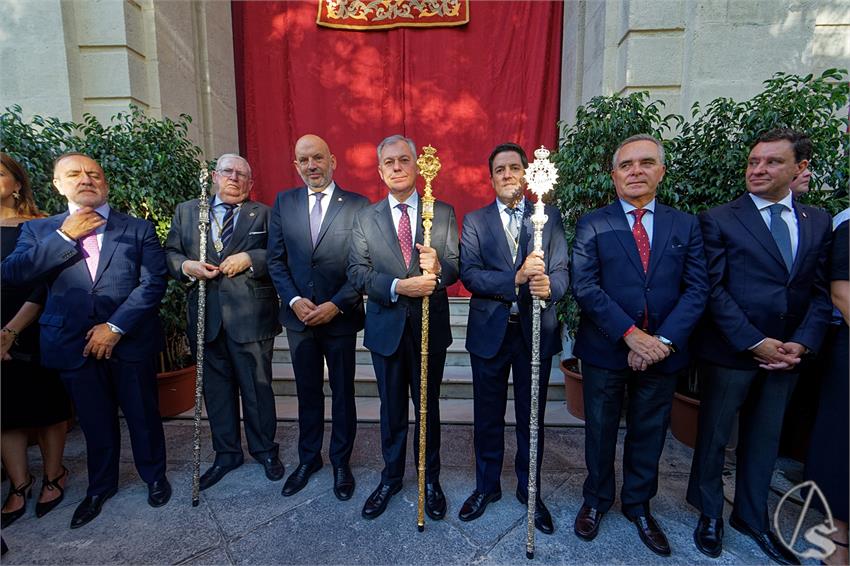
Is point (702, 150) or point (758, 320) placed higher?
point (702, 150)

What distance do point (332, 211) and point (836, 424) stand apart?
294 centimetres

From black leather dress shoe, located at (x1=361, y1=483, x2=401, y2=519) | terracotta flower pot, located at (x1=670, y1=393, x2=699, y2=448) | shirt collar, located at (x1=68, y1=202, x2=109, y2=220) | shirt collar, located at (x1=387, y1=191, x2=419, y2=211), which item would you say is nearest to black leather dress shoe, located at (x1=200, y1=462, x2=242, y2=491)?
black leather dress shoe, located at (x1=361, y1=483, x2=401, y2=519)

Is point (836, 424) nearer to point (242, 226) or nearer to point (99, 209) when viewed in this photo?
point (242, 226)

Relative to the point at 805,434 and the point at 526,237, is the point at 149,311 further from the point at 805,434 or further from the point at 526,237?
the point at 805,434

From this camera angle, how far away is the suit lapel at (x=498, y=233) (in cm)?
238

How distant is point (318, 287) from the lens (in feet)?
8.81

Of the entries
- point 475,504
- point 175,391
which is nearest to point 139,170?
point 175,391

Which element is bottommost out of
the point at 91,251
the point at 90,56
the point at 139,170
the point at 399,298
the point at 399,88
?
the point at 399,298

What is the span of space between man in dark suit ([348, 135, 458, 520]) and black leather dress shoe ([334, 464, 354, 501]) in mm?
206

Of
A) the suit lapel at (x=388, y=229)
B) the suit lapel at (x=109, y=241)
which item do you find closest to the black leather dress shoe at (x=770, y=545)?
the suit lapel at (x=388, y=229)

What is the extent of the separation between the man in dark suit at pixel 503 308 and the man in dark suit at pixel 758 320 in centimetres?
81

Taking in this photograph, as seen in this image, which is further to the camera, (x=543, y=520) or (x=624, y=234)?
(x=543, y=520)

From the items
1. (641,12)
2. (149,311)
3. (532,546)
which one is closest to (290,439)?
(149,311)

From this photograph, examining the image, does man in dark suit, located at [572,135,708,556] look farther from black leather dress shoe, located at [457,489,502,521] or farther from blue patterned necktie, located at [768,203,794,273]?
black leather dress shoe, located at [457,489,502,521]
